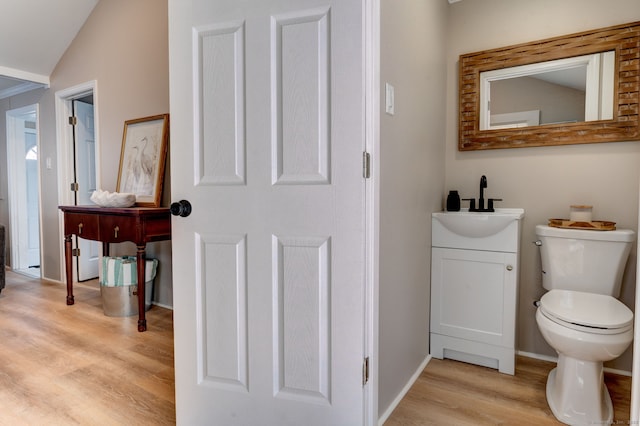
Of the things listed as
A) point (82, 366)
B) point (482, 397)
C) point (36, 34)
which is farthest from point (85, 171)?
point (482, 397)

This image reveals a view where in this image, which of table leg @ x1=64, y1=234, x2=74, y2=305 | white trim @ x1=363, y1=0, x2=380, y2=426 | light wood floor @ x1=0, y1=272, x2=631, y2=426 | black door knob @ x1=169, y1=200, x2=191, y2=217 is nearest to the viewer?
white trim @ x1=363, y1=0, x2=380, y2=426

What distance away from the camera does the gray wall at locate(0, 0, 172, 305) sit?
293 cm

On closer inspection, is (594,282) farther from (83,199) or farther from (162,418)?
(83,199)

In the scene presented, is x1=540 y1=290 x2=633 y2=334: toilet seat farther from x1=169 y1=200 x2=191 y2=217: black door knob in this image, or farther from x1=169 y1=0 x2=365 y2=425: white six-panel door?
x1=169 y1=200 x2=191 y2=217: black door knob

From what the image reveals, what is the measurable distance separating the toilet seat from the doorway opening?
5.16 metres

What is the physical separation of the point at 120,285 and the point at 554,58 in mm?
3348

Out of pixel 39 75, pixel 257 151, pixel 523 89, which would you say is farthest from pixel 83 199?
pixel 523 89

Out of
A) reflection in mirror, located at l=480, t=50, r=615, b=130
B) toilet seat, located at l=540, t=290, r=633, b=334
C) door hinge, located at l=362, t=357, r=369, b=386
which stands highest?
reflection in mirror, located at l=480, t=50, r=615, b=130

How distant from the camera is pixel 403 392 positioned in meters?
1.76

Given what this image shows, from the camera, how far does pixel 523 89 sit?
214 centimetres

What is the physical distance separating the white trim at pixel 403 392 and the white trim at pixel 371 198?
32cm

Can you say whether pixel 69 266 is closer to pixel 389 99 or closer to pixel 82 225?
pixel 82 225

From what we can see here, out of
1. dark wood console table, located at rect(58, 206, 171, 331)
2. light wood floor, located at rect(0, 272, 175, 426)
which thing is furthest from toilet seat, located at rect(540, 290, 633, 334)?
dark wood console table, located at rect(58, 206, 171, 331)

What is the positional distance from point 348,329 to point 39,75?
14.4 feet
